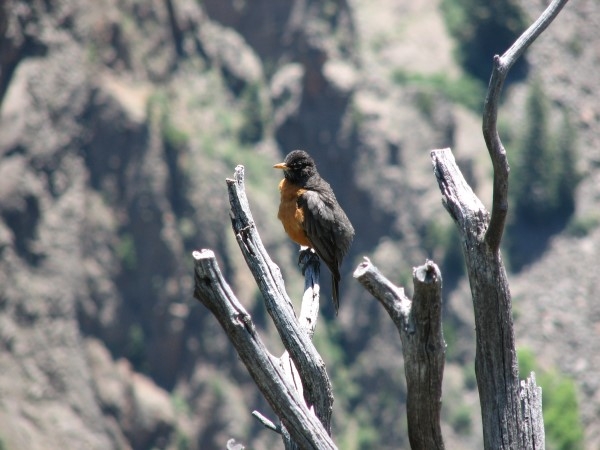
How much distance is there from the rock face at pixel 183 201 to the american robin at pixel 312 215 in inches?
1846

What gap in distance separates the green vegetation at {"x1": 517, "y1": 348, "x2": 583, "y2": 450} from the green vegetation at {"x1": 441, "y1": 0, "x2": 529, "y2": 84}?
115ft

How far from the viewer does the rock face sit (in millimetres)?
65125

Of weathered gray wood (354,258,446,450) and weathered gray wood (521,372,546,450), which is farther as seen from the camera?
weathered gray wood (521,372,546,450)

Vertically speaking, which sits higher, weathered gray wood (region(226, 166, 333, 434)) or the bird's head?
the bird's head

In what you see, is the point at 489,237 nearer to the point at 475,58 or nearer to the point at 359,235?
the point at 359,235

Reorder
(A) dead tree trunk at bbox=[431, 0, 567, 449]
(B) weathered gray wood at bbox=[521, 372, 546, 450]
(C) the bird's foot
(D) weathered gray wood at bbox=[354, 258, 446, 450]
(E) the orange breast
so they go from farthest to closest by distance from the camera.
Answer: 1. (E) the orange breast
2. (C) the bird's foot
3. (B) weathered gray wood at bbox=[521, 372, 546, 450]
4. (A) dead tree trunk at bbox=[431, 0, 567, 449]
5. (D) weathered gray wood at bbox=[354, 258, 446, 450]

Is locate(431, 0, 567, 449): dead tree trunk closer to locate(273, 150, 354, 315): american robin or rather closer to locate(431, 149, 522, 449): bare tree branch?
locate(431, 149, 522, 449): bare tree branch

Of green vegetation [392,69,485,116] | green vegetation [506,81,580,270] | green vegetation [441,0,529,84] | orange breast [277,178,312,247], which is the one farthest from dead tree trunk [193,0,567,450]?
green vegetation [441,0,529,84]

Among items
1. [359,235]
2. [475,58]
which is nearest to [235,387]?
[359,235]

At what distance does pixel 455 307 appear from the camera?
258 feet

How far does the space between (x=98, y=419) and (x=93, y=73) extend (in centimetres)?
2566

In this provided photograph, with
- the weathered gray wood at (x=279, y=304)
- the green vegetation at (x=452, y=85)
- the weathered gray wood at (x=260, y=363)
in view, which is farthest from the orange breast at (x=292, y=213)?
the green vegetation at (x=452, y=85)

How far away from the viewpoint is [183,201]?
7281 centimetres

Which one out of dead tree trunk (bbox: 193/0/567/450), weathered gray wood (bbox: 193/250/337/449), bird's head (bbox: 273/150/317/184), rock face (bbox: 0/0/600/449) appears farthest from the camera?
rock face (bbox: 0/0/600/449)
